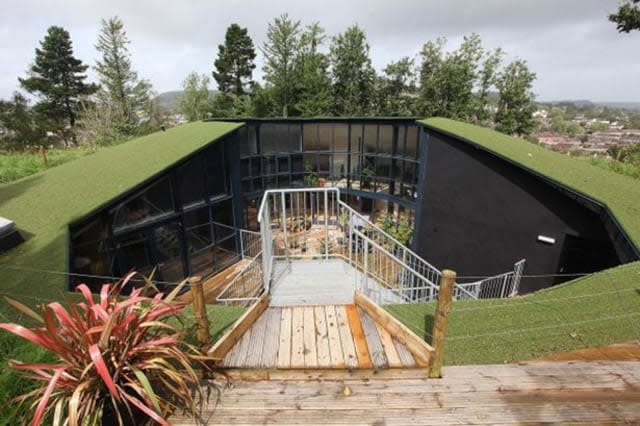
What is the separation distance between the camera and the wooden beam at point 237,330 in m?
2.82

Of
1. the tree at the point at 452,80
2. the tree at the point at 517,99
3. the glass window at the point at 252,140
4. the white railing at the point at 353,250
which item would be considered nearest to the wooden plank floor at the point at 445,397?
the white railing at the point at 353,250

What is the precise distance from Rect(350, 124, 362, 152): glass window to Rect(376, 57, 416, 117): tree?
48.8 feet

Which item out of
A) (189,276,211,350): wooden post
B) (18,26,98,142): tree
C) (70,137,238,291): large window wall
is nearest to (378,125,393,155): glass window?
(70,137,238,291): large window wall

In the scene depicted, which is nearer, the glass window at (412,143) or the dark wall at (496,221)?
the dark wall at (496,221)

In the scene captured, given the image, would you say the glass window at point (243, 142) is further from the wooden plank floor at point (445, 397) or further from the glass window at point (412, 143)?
the wooden plank floor at point (445, 397)

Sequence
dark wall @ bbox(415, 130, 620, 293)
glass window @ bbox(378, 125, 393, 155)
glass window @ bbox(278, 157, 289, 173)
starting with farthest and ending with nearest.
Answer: glass window @ bbox(278, 157, 289, 173)
glass window @ bbox(378, 125, 393, 155)
dark wall @ bbox(415, 130, 620, 293)

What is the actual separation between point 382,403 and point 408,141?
1051cm

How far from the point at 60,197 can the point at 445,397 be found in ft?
22.7

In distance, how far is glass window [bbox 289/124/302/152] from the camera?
42.7 ft

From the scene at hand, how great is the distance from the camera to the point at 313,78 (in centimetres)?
2564

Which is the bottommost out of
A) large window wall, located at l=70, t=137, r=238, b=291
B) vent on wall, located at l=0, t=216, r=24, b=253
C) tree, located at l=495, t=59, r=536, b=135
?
large window wall, located at l=70, t=137, r=238, b=291

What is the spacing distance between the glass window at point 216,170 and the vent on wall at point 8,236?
566 cm

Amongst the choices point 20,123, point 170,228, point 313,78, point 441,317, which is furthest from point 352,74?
point 20,123

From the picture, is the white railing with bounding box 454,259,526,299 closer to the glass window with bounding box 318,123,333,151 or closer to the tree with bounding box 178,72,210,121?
the glass window with bounding box 318,123,333,151
